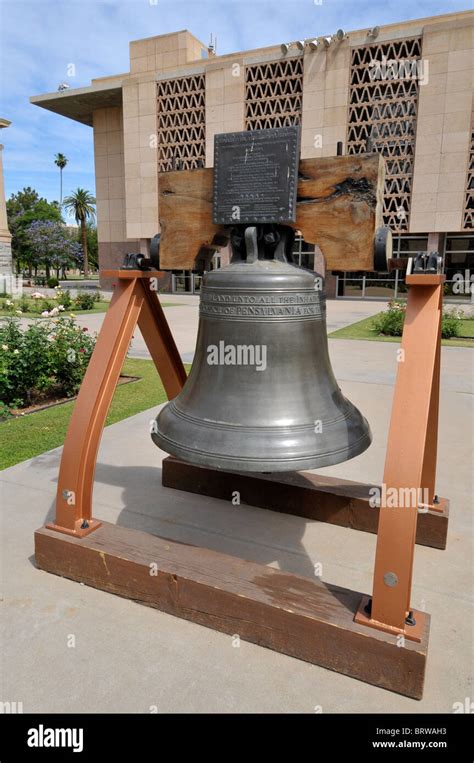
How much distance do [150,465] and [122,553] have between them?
1.98 meters

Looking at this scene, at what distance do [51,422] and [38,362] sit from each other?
125cm

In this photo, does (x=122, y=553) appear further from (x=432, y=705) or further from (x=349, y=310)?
(x=349, y=310)

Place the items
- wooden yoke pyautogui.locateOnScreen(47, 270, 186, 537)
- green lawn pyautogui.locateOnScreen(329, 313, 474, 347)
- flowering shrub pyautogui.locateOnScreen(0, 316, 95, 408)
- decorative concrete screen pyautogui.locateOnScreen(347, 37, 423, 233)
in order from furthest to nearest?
1. decorative concrete screen pyautogui.locateOnScreen(347, 37, 423, 233)
2. green lawn pyautogui.locateOnScreen(329, 313, 474, 347)
3. flowering shrub pyautogui.locateOnScreen(0, 316, 95, 408)
4. wooden yoke pyautogui.locateOnScreen(47, 270, 186, 537)

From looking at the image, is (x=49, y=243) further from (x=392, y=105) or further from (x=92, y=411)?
(x=92, y=411)

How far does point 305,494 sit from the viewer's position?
382cm

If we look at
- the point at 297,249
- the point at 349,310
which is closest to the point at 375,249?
the point at 349,310

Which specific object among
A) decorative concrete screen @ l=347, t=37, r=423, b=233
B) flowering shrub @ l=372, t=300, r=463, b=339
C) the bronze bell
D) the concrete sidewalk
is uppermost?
decorative concrete screen @ l=347, t=37, r=423, b=233

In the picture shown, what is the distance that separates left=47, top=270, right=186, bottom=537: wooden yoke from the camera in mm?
2939

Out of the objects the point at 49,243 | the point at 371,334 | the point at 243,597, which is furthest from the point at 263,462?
the point at 49,243

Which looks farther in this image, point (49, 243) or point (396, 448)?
point (49, 243)

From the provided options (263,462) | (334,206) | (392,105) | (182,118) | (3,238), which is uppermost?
(182,118)

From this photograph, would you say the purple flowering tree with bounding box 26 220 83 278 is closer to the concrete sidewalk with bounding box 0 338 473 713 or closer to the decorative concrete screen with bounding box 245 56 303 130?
the decorative concrete screen with bounding box 245 56 303 130

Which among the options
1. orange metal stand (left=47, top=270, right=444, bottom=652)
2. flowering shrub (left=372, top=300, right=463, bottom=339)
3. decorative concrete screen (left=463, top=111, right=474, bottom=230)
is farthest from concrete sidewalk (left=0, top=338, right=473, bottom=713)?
decorative concrete screen (left=463, top=111, right=474, bottom=230)

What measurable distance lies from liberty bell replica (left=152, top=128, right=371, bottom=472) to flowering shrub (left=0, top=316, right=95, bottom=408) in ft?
15.2
